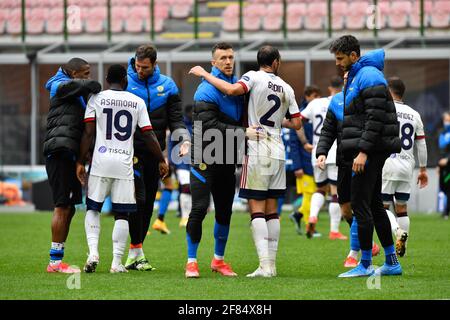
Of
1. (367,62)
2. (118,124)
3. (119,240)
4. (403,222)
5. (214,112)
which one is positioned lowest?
(403,222)

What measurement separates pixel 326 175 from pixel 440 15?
36.5 ft

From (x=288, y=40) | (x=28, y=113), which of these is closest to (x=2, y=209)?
(x=28, y=113)

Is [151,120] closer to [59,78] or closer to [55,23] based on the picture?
[59,78]

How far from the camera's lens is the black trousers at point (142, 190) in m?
10.5

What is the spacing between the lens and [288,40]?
84.5ft

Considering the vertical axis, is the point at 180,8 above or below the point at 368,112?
above

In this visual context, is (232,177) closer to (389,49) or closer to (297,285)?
(297,285)

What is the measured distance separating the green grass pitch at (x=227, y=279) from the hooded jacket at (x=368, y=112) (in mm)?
1203

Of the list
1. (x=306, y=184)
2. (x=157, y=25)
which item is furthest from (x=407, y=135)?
(x=157, y=25)

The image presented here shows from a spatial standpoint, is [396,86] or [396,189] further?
[396,189]

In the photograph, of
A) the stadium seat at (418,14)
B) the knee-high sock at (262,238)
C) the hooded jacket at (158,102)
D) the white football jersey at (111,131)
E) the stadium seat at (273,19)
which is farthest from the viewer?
the stadium seat at (273,19)

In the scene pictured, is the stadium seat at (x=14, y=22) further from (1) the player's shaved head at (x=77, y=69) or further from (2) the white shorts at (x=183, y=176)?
(1) the player's shaved head at (x=77, y=69)

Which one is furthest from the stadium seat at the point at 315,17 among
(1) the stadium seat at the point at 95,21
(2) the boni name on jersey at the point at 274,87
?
(2) the boni name on jersey at the point at 274,87

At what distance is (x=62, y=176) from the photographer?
392 inches
